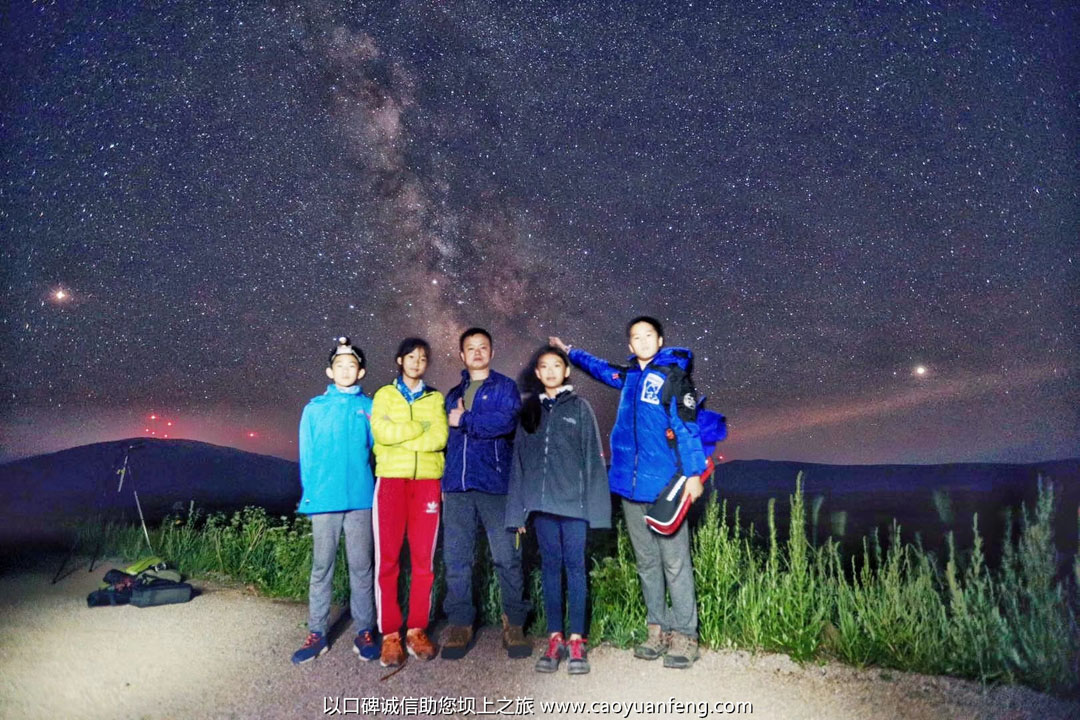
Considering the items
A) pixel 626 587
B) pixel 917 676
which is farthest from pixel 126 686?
pixel 917 676

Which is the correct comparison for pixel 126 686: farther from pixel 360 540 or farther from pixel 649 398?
pixel 649 398

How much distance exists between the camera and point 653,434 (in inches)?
166

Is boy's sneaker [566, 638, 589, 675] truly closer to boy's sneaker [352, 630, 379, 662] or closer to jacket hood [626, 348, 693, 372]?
boy's sneaker [352, 630, 379, 662]

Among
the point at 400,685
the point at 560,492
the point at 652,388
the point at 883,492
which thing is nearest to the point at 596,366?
the point at 652,388

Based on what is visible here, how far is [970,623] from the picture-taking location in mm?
3811

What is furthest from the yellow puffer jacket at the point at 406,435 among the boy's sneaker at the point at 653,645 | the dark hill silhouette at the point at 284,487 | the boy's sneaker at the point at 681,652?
the dark hill silhouette at the point at 284,487

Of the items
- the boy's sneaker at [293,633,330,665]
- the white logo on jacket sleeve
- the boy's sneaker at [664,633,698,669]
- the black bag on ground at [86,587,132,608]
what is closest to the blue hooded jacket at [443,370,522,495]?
the white logo on jacket sleeve

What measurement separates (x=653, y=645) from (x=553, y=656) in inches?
26.5

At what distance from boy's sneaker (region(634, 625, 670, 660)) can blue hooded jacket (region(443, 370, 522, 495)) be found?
4.37ft

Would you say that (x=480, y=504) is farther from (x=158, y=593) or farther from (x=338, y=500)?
(x=158, y=593)

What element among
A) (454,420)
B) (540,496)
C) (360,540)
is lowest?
(360,540)

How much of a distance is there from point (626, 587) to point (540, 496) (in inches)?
56.5

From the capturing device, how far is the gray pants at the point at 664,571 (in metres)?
4.11

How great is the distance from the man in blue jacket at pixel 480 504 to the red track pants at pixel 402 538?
0.12 metres
